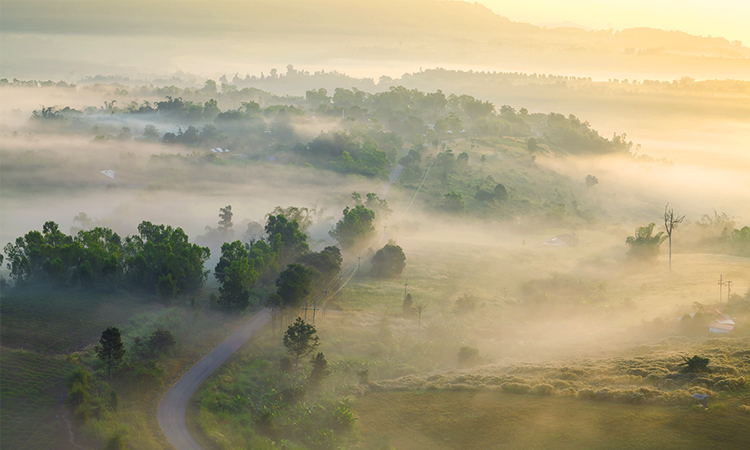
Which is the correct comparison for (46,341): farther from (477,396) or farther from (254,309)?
(477,396)

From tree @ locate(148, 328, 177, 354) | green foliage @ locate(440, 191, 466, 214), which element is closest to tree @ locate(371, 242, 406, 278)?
tree @ locate(148, 328, 177, 354)

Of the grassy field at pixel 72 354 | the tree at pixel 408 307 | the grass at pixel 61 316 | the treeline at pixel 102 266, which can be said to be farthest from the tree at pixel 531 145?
the grass at pixel 61 316

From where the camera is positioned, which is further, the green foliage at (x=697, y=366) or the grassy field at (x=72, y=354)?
the green foliage at (x=697, y=366)

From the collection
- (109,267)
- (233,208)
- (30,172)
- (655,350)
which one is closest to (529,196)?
(233,208)

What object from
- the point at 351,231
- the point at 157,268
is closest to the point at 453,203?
the point at 351,231

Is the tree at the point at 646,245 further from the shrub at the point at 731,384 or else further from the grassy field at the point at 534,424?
the grassy field at the point at 534,424
